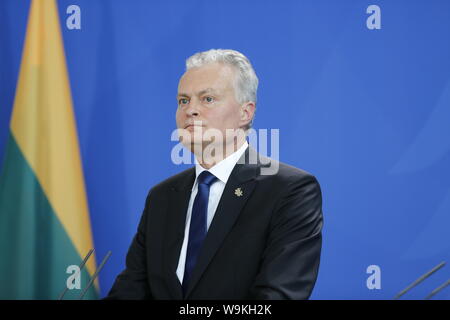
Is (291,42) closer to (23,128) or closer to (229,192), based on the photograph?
(23,128)

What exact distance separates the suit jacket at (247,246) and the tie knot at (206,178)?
0.23ft

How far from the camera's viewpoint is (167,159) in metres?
3.77

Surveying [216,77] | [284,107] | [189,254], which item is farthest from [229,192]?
[284,107]

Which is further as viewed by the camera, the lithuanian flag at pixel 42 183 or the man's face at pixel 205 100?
the lithuanian flag at pixel 42 183

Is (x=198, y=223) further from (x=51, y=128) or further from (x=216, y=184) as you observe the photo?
(x=51, y=128)

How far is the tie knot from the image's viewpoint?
6.42 ft

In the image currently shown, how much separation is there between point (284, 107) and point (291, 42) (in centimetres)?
44

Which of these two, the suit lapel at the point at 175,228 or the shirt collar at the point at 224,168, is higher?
the shirt collar at the point at 224,168

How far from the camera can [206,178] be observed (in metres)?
1.96

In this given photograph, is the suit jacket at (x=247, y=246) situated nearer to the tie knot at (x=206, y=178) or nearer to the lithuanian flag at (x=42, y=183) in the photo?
the tie knot at (x=206, y=178)

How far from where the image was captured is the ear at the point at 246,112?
2031 millimetres

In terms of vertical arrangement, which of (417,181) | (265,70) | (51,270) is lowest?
(51,270)

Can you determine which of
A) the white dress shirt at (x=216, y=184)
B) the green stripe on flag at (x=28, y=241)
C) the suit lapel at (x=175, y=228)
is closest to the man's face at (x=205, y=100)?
the white dress shirt at (x=216, y=184)

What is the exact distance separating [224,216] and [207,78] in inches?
18.8
